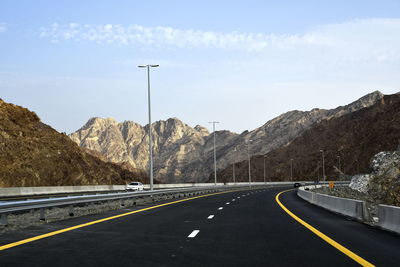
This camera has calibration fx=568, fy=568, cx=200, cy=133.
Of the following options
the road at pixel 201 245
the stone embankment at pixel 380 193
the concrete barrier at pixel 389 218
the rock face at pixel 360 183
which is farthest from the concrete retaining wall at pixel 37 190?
the rock face at pixel 360 183

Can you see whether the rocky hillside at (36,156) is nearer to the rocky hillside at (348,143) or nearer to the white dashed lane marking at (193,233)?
the white dashed lane marking at (193,233)

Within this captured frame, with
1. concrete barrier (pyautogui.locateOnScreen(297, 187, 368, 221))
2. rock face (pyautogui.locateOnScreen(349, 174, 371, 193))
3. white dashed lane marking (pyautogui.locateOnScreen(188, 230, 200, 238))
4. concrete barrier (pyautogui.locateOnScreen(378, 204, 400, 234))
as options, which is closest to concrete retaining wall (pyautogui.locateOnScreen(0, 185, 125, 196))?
concrete barrier (pyautogui.locateOnScreen(297, 187, 368, 221))

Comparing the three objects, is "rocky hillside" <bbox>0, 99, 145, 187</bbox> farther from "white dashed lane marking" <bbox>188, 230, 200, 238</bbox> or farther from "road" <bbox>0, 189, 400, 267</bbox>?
"white dashed lane marking" <bbox>188, 230, 200, 238</bbox>

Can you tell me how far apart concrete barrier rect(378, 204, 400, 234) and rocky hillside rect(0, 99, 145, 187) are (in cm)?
5929

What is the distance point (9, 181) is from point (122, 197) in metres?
45.8

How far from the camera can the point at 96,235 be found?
14008 mm

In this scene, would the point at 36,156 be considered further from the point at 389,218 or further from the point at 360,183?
the point at 389,218

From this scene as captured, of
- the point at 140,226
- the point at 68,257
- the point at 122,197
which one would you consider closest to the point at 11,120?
the point at 122,197

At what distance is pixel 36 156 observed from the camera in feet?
264

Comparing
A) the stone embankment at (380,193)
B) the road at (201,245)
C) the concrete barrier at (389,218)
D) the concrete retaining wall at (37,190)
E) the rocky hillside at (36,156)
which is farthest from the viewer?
the rocky hillside at (36,156)

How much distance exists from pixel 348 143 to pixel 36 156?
374 ft

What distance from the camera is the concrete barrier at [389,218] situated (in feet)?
47.3

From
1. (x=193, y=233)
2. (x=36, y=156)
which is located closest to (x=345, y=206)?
(x=193, y=233)

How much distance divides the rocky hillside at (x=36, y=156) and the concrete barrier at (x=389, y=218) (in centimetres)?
5929
